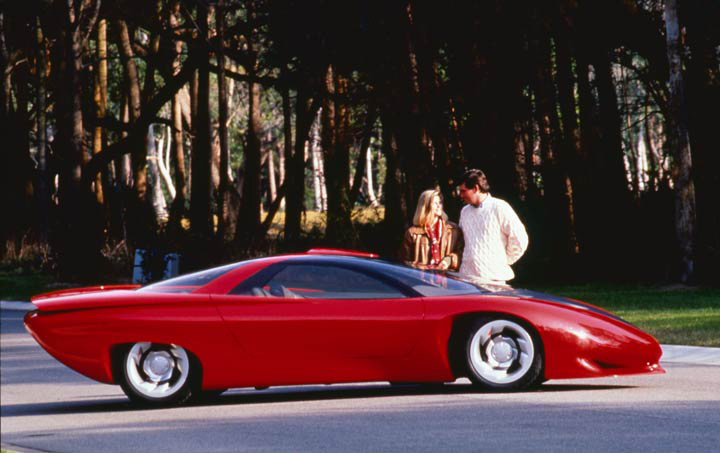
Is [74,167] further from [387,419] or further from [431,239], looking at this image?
[387,419]

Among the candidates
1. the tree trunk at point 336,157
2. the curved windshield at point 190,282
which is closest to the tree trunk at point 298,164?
the tree trunk at point 336,157

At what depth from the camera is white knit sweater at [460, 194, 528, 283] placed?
12609 millimetres

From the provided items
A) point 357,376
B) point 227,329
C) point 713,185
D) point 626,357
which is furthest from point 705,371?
point 713,185

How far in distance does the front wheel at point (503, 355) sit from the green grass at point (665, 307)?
4768 millimetres

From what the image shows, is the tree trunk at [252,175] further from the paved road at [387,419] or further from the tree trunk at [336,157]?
the paved road at [387,419]

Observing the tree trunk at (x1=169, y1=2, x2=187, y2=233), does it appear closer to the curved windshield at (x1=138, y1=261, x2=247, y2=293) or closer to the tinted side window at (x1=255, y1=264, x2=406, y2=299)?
the curved windshield at (x1=138, y1=261, x2=247, y2=293)

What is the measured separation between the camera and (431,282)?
11516 millimetres

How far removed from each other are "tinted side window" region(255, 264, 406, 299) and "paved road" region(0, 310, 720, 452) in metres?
0.85

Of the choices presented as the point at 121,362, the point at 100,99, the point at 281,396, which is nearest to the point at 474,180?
the point at 281,396

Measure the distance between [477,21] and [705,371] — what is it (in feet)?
48.3

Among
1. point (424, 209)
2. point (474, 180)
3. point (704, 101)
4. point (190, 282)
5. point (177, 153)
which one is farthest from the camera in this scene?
point (177, 153)

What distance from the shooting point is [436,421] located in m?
10.0

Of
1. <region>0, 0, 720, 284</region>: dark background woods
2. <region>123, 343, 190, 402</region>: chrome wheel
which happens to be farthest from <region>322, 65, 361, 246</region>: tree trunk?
<region>123, 343, 190, 402</region>: chrome wheel

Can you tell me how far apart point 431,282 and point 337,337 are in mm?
907
